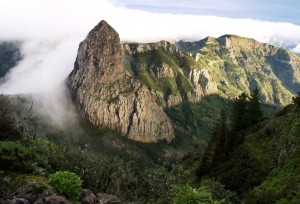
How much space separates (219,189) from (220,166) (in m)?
25.9

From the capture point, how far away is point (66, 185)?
28.1 metres

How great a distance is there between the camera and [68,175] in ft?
94.5

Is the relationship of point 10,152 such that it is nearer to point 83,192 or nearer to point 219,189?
point 83,192

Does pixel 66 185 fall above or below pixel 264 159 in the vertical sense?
above

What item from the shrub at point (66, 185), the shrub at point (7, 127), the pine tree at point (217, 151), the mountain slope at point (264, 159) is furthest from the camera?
the pine tree at point (217, 151)

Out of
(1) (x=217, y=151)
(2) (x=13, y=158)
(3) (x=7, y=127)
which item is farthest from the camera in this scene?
(1) (x=217, y=151)

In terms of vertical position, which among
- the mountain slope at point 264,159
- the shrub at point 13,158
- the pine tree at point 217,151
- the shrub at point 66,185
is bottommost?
the pine tree at point 217,151

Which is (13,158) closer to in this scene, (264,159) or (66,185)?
(66,185)

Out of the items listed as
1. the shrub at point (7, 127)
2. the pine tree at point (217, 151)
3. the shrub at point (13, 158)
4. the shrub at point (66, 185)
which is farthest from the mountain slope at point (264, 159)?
the shrub at point (13, 158)

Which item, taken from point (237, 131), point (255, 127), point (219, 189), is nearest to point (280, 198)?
point (219, 189)

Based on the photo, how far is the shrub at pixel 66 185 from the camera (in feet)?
91.9

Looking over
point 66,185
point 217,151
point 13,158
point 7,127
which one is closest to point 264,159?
point 217,151

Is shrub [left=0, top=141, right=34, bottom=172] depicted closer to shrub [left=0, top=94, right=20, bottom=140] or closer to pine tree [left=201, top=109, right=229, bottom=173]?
shrub [left=0, top=94, right=20, bottom=140]

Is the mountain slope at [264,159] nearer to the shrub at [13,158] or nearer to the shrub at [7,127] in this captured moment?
the shrub at [7,127]
